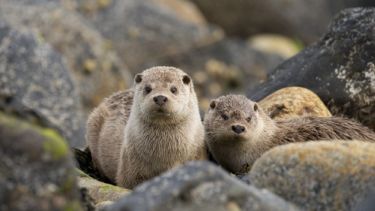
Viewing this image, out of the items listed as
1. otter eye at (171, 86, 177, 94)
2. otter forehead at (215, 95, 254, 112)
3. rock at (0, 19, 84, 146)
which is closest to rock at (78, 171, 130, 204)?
otter eye at (171, 86, 177, 94)

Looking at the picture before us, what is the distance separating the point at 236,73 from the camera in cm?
2114

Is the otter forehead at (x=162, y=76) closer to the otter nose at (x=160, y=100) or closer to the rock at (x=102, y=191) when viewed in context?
the otter nose at (x=160, y=100)

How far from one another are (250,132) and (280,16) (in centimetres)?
1431

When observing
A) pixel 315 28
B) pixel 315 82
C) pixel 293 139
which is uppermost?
pixel 315 28

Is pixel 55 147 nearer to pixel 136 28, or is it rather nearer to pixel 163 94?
pixel 163 94

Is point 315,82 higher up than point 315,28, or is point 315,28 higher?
point 315,28

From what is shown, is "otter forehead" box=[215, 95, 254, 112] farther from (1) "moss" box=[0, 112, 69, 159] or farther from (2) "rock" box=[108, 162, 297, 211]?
(1) "moss" box=[0, 112, 69, 159]

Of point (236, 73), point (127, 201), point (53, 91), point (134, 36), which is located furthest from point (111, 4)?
point (127, 201)

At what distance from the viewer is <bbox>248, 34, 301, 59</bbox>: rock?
2230cm

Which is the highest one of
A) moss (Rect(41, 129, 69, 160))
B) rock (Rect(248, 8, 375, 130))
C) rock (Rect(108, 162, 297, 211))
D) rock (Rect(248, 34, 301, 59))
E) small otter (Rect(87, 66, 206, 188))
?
rock (Rect(248, 34, 301, 59))

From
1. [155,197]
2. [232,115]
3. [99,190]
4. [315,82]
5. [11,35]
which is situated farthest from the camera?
[11,35]

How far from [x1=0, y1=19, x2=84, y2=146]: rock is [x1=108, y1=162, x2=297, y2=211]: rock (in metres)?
6.08

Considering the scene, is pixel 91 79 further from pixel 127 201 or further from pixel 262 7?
pixel 127 201

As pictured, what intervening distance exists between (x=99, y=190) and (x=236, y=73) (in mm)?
12693
